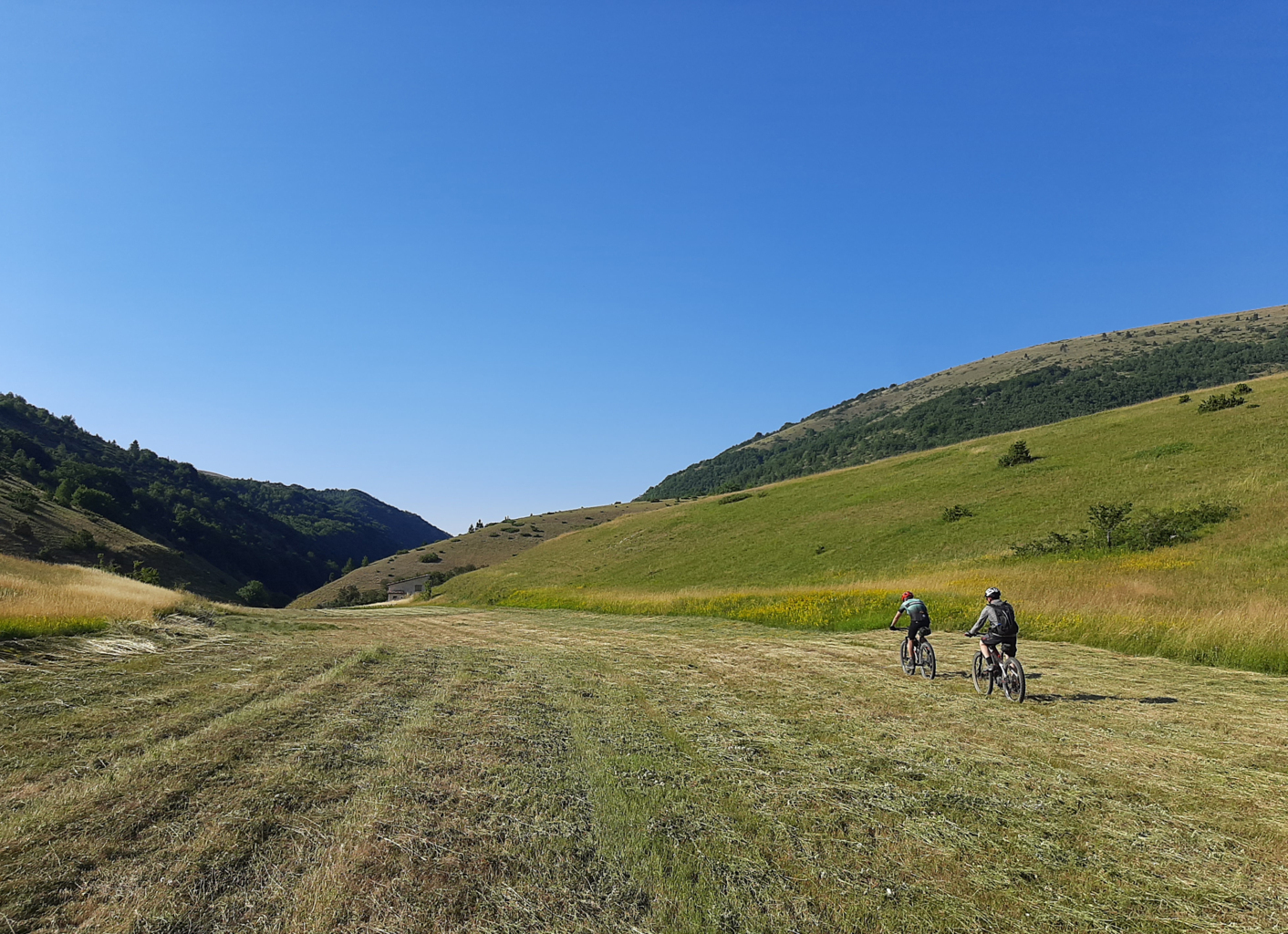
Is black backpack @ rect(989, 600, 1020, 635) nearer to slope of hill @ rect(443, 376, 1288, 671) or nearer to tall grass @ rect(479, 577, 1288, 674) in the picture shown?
tall grass @ rect(479, 577, 1288, 674)

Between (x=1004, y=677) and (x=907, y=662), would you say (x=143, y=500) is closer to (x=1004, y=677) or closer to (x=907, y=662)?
(x=907, y=662)

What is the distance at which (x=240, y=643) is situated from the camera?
18031 mm

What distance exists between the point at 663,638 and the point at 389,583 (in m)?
90.8

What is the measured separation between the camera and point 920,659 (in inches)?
624

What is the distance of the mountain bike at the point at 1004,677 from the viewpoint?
12.7 m

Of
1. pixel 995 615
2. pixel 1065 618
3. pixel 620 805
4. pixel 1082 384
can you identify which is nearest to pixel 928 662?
pixel 995 615

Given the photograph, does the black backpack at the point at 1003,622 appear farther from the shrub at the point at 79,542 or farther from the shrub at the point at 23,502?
the shrub at the point at 23,502

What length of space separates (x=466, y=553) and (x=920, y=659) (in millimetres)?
112160

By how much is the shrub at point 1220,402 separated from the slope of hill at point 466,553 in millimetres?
69792

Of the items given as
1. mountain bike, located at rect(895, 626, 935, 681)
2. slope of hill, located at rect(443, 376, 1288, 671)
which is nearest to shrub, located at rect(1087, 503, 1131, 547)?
slope of hill, located at rect(443, 376, 1288, 671)

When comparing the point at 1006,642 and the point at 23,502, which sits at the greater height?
the point at 23,502

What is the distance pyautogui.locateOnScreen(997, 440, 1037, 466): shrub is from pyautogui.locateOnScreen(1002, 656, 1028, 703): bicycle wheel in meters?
45.2

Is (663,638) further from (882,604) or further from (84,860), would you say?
(84,860)

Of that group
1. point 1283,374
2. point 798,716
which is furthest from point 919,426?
point 798,716
